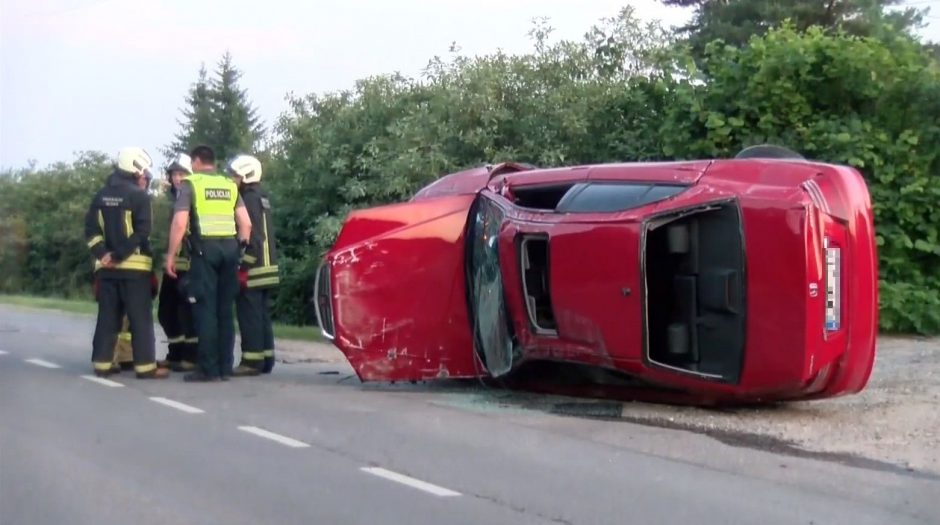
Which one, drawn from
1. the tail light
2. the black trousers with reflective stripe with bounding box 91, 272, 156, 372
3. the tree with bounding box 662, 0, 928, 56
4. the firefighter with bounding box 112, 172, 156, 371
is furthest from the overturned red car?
the tree with bounding box 662, 0, 928, 56

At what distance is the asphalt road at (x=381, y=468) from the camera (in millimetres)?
6973

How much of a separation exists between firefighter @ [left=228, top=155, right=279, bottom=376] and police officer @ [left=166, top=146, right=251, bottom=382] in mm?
361

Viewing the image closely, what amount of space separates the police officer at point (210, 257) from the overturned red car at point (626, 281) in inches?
39.1

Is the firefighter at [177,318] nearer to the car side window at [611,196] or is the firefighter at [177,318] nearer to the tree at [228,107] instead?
the car side window at [611,196]

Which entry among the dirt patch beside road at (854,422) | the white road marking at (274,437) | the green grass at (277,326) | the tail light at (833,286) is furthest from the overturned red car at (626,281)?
the green grass at (277,326)

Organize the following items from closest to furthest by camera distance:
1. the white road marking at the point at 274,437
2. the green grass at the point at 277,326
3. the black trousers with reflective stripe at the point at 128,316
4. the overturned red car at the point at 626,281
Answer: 1. the white road marking at the point at 274,437
2. the overturned red car at the point at 626,281
3. the black trousers with reflective stripe at the point at 128,316
4. the green grass at the point at 277,326

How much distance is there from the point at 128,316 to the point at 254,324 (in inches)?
44.9

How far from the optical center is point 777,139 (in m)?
16.1

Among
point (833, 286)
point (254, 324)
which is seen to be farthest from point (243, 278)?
point (833, 286)

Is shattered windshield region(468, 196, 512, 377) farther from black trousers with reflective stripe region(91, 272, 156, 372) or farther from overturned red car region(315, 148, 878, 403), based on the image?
black trousers with reflective stripe region(91, 272, 156, 372)

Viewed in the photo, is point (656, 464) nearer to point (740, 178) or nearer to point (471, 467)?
point (471, 467)

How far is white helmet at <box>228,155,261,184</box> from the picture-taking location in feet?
40.4

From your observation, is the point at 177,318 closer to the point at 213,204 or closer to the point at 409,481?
the point at 213,204

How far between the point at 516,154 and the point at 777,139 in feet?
15.9
